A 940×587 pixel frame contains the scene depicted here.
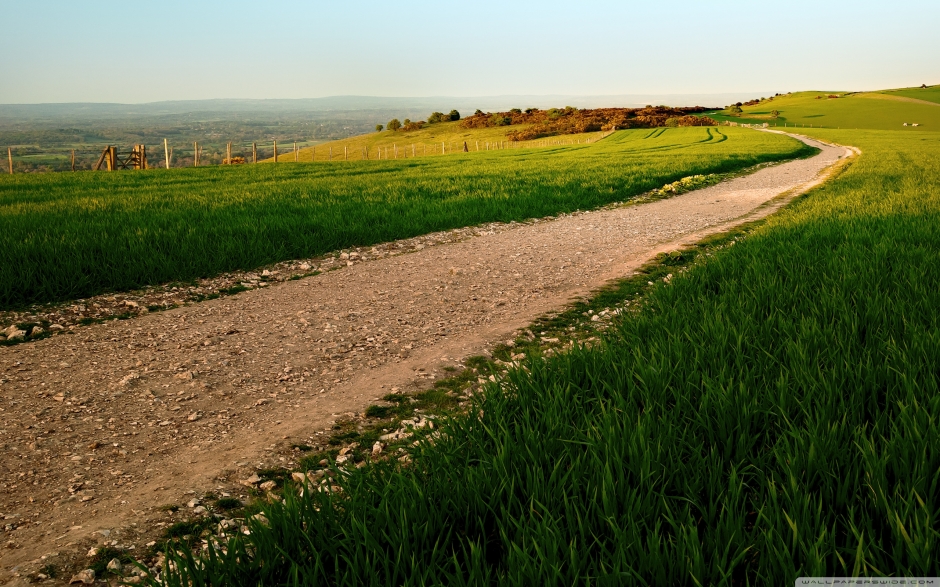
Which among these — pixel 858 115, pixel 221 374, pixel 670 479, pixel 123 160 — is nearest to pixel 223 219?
pixel 221 374

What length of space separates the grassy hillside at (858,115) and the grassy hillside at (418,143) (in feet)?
141

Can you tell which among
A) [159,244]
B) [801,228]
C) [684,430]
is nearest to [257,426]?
[684,430]

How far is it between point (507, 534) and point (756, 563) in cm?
104

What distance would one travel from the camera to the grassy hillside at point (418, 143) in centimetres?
9179

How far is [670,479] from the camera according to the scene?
2.84 meters

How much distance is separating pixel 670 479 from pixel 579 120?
104557 millimetres

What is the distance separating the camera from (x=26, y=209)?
1522cm

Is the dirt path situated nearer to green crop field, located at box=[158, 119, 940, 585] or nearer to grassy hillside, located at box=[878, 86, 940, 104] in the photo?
green crop field, located at box=[158, 119, 940, 585]

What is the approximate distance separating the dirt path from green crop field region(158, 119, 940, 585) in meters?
1.52

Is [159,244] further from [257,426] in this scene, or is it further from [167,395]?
[257,426]

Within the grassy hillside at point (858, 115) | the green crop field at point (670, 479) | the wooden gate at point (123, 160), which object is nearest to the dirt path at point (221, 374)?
the green crop field at point (670, 479)

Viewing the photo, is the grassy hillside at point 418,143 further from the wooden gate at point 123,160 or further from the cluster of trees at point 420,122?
the wooden gate at point 123,160

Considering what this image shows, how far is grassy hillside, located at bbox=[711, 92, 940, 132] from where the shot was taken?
96.4m

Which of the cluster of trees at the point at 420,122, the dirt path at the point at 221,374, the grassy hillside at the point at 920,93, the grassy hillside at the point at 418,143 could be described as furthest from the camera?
the cluster of trees at the point at 420,122
